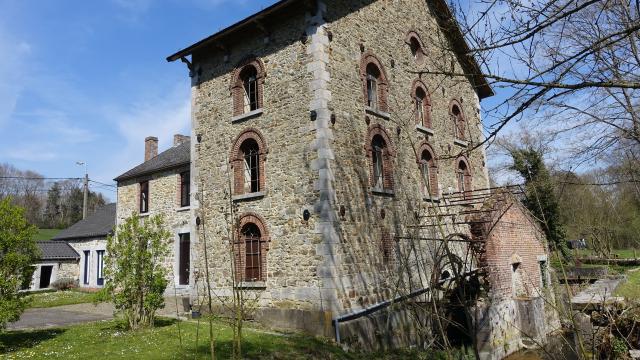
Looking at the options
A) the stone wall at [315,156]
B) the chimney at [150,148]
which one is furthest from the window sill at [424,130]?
the chimney at [150,148]

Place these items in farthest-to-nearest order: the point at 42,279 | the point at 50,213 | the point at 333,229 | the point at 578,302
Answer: the point at 50,213
the point at 42,279
the point at 578,302
the point at 333,229

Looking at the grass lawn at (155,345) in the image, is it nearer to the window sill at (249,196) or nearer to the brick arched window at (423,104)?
the window sill at (249,196)

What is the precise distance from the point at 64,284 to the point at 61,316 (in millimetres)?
12027

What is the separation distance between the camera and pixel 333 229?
1033 cm

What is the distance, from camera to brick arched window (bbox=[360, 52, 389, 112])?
1290 cm

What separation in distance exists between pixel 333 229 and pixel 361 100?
4.01 meters

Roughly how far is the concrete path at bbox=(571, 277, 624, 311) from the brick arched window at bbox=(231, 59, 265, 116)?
975 cm

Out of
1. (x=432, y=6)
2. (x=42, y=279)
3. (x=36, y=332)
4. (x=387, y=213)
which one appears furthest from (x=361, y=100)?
(x=42, y=279)

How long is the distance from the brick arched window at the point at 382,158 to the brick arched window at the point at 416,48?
14.3 ft

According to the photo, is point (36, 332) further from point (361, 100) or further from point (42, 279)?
point (42, 279)

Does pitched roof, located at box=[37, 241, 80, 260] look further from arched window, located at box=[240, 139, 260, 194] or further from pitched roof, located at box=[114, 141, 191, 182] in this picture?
arched window, located at box=[240, 139, 260, 194]

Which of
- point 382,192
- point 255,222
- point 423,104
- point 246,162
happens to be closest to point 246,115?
point 246,162

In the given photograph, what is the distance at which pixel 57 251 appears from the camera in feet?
83.4

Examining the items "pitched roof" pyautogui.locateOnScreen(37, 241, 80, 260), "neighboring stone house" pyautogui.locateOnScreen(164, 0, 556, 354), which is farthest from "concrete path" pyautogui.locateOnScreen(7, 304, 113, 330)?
"pitched roof" pyautogui.locateOnScreen(37, 241, 80, 260)
